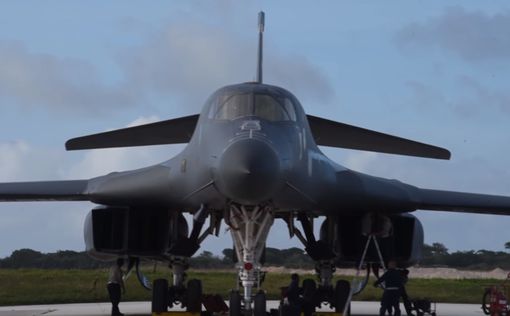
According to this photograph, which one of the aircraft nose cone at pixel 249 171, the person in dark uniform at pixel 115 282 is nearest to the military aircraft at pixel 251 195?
the aircraft nose cone at pixel 249 171

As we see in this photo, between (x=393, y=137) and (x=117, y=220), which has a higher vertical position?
(x=393, y=137)

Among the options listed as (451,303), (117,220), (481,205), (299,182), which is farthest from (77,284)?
(299,182)

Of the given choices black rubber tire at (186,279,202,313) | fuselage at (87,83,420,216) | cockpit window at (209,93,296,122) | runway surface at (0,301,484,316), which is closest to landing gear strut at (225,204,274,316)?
fuselage at (87,83,420,216)

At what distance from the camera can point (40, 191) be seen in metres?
14.1

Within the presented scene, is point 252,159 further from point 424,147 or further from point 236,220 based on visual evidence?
point 424,147

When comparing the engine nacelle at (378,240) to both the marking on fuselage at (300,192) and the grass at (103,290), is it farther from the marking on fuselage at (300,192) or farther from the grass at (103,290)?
the grass at (103,290)

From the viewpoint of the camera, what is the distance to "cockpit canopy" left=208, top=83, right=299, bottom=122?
10820 mm

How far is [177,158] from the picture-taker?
12.0 meters

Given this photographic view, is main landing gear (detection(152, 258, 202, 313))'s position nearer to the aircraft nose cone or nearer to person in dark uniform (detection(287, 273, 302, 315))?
person in dark uniform (detection(287, 273, 302, 315))

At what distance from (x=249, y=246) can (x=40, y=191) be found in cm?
480

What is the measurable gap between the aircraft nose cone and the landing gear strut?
99 centimetres

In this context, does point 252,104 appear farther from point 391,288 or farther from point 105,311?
point 105,311

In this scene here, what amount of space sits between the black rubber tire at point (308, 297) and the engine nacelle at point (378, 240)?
0.68 m

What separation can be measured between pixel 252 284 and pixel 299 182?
4.42ft
